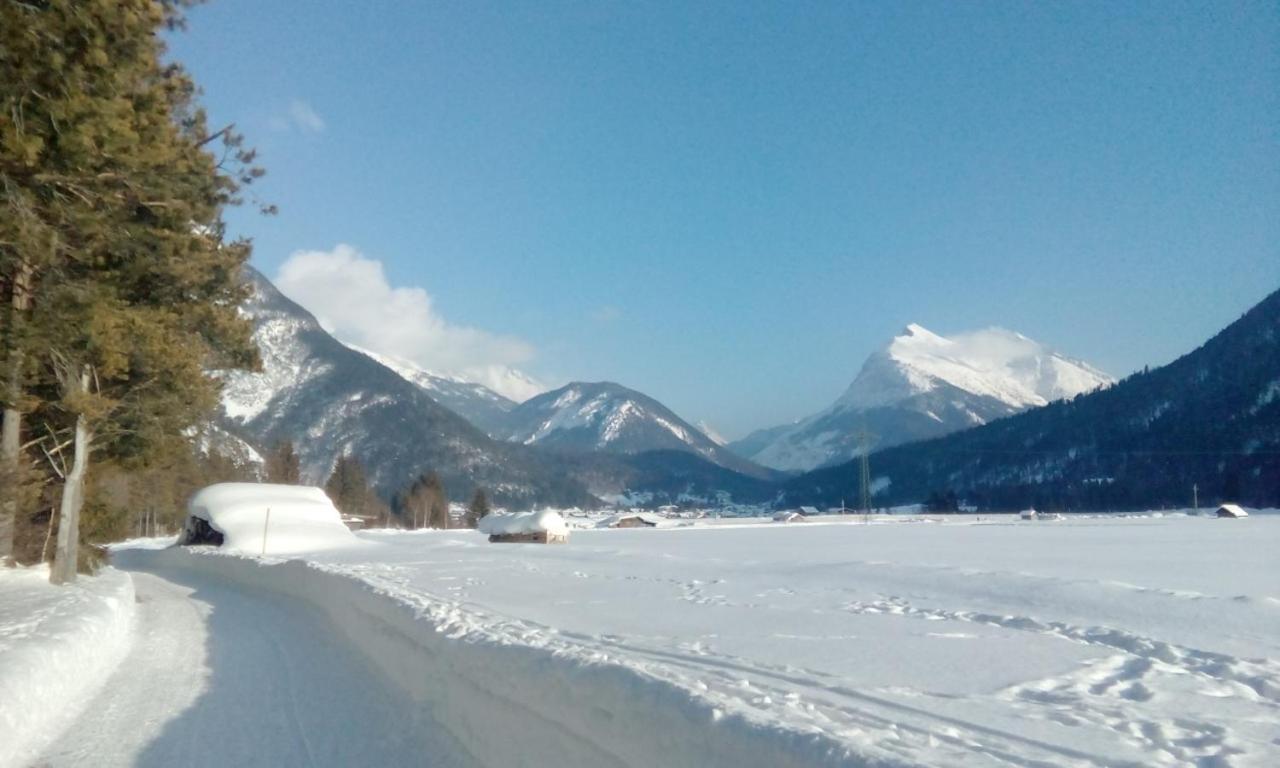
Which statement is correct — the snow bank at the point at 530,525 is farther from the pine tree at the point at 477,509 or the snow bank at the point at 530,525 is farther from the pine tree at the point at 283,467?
the pine tree at the point at 477,509

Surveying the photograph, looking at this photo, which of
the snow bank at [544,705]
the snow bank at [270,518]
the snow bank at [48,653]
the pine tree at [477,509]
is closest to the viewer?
the snow bank at [544,705]

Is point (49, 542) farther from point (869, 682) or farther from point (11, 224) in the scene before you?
point (869, 682)

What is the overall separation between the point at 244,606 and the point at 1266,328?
6059 inches

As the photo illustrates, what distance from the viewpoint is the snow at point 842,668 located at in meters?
4.99

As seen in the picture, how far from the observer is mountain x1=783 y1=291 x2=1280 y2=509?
11838 cm

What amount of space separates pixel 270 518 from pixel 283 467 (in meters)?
56.3

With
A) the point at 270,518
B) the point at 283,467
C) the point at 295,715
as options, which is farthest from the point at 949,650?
the point at 283,467

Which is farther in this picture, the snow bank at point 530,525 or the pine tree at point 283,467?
the pine tree at point 283,467

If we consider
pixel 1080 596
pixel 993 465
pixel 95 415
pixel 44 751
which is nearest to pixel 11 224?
pixel 44 751

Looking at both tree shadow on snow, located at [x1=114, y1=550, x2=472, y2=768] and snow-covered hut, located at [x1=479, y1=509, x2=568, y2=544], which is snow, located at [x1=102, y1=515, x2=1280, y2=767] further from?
snow-covered hut, located at [x1=479, y1=509, x2=568, y2=544]

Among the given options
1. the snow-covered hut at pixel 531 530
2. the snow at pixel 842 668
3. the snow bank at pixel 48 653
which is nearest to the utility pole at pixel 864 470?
the snow-covered hut at pixel 531 530

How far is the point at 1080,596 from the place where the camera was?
40.6ft

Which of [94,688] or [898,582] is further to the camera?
[898,582]

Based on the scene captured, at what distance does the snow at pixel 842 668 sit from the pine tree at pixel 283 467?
8651 cm
